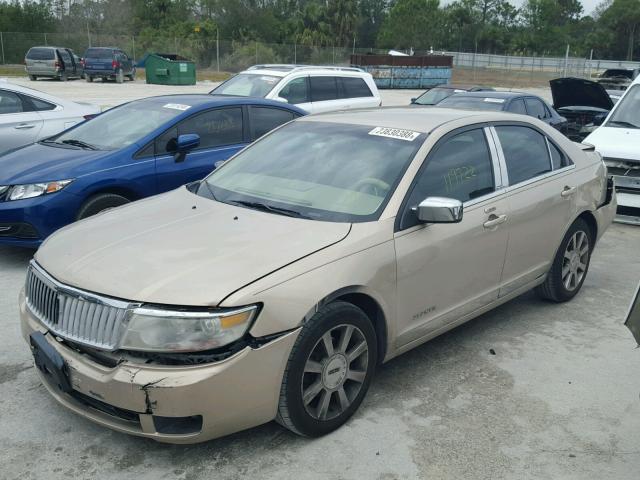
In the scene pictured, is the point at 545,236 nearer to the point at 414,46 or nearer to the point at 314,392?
the point at 314,392

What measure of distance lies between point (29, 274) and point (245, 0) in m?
78.7

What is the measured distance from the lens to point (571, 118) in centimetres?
1444

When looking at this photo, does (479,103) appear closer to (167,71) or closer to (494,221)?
Result: (494,221)

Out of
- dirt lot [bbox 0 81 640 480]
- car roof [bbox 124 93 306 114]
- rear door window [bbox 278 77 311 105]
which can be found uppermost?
car roof [bbox 124 93 306 114]

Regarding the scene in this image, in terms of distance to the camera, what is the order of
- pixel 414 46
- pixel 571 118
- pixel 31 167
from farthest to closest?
1. pixel 414 46
2. pixel 571 118
3. pixel 31 167

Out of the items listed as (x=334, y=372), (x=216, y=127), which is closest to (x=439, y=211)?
(x=334, y=372)

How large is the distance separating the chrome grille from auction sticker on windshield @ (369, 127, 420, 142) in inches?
80.8

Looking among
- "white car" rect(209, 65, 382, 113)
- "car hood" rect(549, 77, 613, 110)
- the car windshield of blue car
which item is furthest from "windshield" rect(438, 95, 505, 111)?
the car windshield of blue car

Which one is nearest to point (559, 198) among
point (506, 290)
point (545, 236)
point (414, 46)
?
point (545, 236)

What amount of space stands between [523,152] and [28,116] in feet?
21.4

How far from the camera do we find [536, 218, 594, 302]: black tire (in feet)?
17.3

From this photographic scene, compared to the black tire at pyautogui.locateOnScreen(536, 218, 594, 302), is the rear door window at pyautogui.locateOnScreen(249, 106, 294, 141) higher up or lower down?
higher up

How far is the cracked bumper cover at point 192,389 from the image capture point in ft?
9.63

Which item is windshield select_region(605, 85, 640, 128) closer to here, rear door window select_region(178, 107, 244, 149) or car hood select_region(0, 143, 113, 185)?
rear door window select_region(178, 107, 244, 149)
